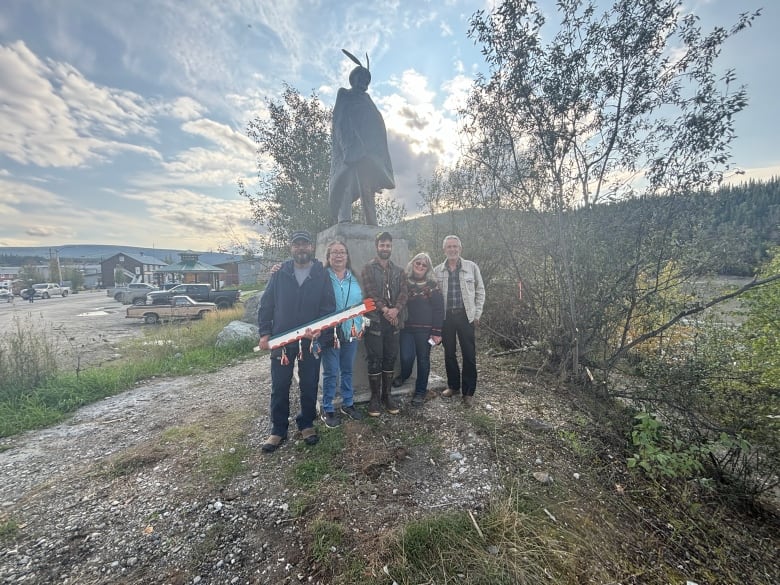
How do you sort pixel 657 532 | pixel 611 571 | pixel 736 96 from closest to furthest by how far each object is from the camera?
pixel 611 571, pixel 657 532, pixel 736 96

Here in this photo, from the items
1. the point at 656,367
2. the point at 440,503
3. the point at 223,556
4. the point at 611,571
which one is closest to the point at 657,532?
the point at 611,571

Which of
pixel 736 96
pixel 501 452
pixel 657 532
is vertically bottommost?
pixel 657 532

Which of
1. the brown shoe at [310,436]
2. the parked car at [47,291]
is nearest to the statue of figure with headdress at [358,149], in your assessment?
the brown shoe at [310,436]

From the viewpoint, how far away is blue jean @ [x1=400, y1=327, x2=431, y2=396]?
3494mm

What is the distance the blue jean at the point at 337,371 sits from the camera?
326 centimetres

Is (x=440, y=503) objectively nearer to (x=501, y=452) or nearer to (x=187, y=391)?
(x=501, y=452)

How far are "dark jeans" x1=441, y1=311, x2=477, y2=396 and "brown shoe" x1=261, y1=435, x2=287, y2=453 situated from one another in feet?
6.40

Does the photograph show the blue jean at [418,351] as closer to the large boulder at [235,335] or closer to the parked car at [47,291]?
the large boulder at [235,335]

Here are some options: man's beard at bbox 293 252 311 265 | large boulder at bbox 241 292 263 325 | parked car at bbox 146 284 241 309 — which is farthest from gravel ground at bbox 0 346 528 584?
parked car at bbox 146 284 241 309

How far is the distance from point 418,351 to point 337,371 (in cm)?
93

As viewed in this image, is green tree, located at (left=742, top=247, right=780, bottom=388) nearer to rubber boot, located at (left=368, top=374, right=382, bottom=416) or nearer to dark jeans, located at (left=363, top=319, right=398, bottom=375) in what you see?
dark jeans, located at (left=363, top=319, right=398, bottom=375)

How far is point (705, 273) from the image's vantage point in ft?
11.9

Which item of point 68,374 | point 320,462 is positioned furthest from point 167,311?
point 320,462

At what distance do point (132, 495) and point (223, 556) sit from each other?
115 cm
